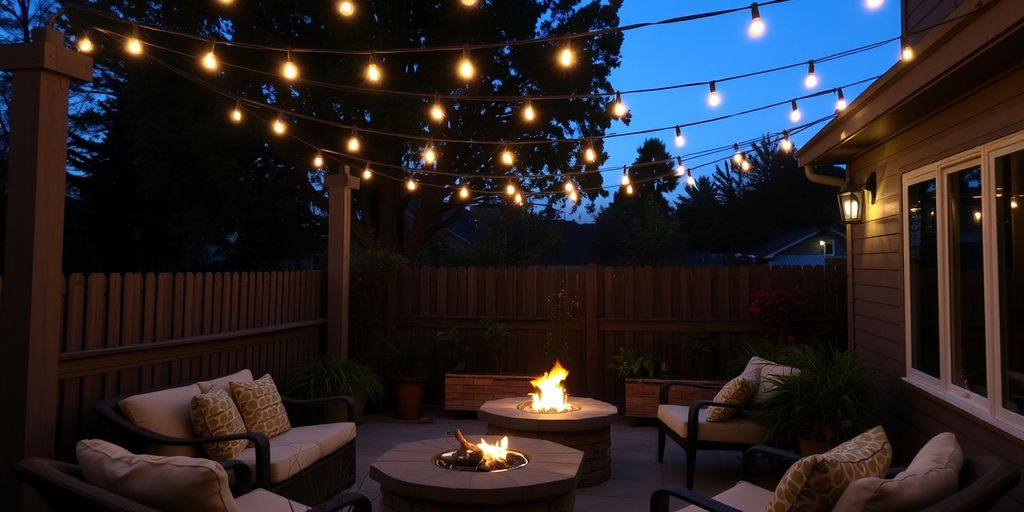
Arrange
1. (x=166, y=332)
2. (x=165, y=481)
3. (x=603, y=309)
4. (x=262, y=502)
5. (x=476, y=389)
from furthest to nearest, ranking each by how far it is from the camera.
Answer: (x=603, y=309) → (x=476, y=389) → (x=166, y=332) → (x=262, y=502) → (x=165, y=481)

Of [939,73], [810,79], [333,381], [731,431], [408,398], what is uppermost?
[810,79]

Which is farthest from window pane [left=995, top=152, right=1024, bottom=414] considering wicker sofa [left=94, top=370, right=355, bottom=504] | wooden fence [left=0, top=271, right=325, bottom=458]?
wooden fence [left=0, top=271, right=325, bottom=458]

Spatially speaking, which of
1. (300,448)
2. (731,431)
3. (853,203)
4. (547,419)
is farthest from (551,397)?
(853,203)

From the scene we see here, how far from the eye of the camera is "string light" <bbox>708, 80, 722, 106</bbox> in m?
5.12

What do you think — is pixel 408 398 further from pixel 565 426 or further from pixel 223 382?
pixel 223 382

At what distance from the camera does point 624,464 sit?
18.5 feet

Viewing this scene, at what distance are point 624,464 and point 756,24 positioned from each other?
3.42 m

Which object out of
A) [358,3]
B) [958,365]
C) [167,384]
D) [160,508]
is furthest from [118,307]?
[358,3]

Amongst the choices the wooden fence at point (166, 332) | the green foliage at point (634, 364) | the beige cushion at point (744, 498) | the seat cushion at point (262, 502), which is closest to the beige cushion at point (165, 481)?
the seat cushion at point (262, 502)

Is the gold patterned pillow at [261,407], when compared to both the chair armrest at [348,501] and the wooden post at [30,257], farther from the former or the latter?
the chair armrest at [348,501]

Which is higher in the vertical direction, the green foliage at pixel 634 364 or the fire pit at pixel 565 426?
the green foliage at pixel 634 364

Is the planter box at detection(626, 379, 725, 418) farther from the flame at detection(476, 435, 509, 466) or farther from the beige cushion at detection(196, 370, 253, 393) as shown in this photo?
the beige cushion at detection(196, 370, 253, 393)

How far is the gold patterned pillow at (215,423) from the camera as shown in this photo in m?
3.85

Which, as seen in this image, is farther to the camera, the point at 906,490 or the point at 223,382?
the point at 223,382
